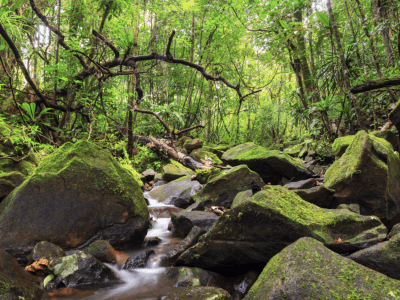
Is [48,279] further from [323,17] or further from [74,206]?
[323,17]

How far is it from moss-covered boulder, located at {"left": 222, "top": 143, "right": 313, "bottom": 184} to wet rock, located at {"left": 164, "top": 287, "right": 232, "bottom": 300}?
4066 millimetres

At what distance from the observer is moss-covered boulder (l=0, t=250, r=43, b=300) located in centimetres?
186

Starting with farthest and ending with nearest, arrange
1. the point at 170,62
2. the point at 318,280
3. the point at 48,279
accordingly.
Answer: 1. the point at 170,62
2. the point at 48,279
3. the point at 318,280

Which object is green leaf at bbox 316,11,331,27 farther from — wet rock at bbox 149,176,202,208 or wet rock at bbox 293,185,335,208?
wet rock at bbox 149,176,202,208

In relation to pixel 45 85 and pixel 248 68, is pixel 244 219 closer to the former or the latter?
pixel 45 85

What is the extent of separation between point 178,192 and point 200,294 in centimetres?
410

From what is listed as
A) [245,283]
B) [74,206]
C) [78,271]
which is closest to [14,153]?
[74,206]

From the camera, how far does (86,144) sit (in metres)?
3.97

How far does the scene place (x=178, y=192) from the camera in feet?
20.2

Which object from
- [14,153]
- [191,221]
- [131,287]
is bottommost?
[131,287]

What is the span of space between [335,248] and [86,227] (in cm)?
295

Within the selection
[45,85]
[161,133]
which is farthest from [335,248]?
[161,133]

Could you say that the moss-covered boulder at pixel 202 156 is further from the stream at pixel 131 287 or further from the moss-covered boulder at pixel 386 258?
the moss-covered boulder at pixel 386 258

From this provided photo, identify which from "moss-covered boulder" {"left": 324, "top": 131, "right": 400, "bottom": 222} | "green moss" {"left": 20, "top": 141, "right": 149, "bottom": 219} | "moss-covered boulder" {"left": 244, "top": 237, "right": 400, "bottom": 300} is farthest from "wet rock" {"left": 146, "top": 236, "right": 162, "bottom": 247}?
"moss-covered boulder" {"left": 324, "top": 131, "right": 400, "bottom": 222}
